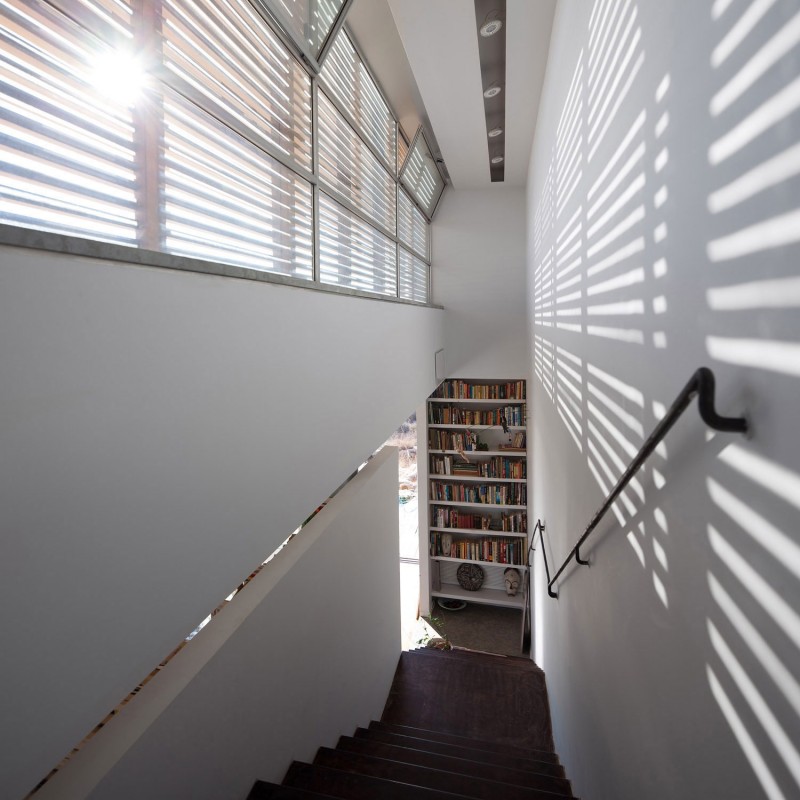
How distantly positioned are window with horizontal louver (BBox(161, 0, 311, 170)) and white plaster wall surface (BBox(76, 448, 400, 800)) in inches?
72.7

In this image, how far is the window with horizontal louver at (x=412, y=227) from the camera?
4605 mm

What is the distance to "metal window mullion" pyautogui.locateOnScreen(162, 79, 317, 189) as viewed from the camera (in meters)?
1.41

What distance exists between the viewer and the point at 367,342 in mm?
2947

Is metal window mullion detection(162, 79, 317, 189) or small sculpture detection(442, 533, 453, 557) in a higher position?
metal window mullion detection(162, 79, 317, 189)

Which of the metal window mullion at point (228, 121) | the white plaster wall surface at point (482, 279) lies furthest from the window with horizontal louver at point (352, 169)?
the white plaster wall surface at point (482, 279)

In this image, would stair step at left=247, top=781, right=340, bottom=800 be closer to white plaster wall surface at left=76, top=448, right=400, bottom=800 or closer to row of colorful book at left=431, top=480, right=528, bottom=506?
white plaster wall surface at left=76, top=448, right=400, bottom=800

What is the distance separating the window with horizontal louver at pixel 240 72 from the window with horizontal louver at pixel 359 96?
17.7 inches

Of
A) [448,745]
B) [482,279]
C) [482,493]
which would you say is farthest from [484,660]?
[482,279]

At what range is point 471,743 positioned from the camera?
311 cm

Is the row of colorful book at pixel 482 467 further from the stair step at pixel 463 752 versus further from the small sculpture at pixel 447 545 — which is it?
the stair step at pixel 463 752

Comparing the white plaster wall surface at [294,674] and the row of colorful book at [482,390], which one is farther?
the row of colorful book at [482,390]

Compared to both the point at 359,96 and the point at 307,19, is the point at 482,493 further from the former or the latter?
the point at 307,19

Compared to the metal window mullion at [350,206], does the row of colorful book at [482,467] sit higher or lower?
lower

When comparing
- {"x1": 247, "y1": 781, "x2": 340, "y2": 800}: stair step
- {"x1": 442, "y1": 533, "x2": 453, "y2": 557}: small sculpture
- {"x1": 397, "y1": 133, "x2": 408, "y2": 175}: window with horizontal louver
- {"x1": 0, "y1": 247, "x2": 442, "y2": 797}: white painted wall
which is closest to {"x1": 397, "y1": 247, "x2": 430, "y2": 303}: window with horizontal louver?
{"x1": 397, "y1": 133, "x2": 408, "y2": 175}: window with horizontal louver
